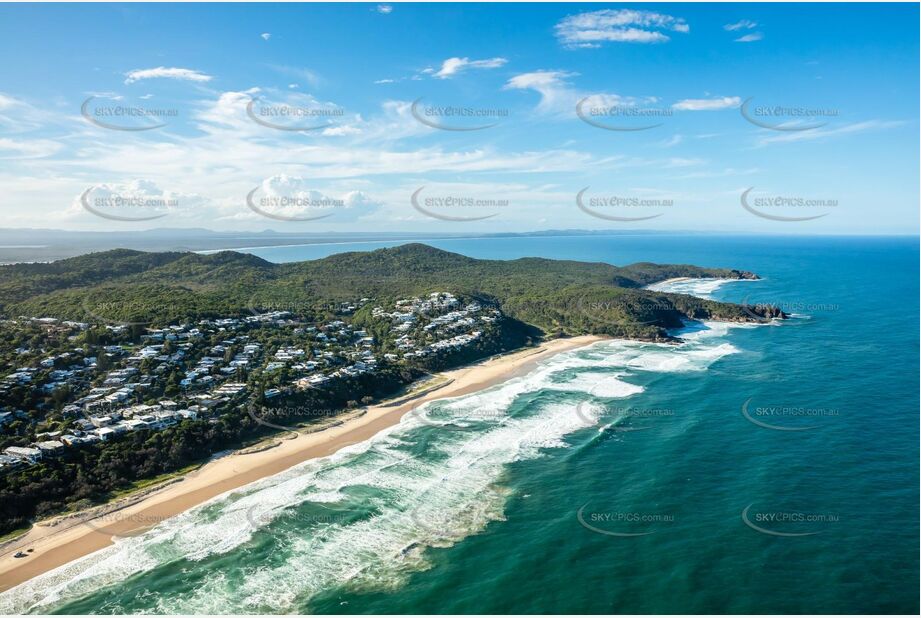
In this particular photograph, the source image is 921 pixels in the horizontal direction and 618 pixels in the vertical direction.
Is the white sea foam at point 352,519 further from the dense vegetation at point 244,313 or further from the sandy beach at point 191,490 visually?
the dense vegetation at point 244,313

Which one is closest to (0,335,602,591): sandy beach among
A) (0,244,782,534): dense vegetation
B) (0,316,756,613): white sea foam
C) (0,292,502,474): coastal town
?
(0,316,756,613): white sea foam

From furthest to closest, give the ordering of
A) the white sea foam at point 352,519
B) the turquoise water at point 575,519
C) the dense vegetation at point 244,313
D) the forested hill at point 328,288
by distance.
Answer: the forested hill at point 328,288
the dense vegetation at point 244,313
the white sea foam at point 352,519
the turquoise water at point 575,519

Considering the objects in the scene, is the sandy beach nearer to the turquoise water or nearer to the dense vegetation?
the turquoise water

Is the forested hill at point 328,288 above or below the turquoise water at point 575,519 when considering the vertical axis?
above

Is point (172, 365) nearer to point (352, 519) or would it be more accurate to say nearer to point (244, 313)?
point (244, 313)

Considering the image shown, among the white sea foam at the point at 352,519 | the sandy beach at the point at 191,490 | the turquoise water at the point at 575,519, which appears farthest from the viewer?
the sandy beach at the point at 191,490

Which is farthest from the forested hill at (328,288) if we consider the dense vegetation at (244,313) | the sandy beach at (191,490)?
the sandy beach at (191,490)

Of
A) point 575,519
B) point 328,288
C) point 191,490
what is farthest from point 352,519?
point 328,288
